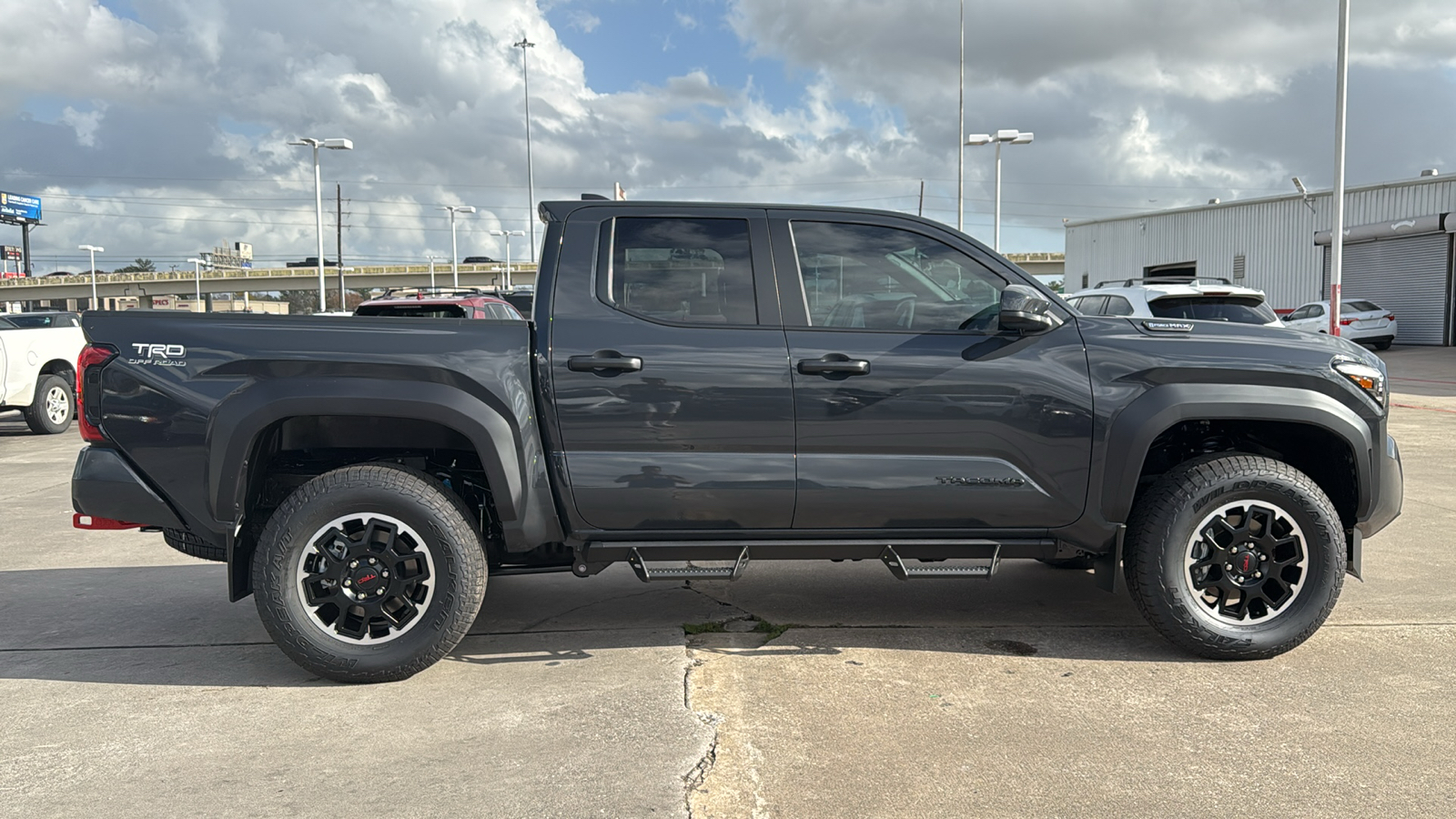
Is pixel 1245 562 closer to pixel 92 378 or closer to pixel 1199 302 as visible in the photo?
pixel 92 378

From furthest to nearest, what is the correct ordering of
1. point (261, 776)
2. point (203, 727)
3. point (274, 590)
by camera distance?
point (274, 590)
point (203, 727)
point (261, 776)

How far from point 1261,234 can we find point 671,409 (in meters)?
35.1

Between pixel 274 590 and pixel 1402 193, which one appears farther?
pixel 1402 193

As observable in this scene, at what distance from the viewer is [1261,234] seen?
34125 mm

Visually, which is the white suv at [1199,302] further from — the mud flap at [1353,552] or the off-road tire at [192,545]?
the off-road tire at [192,545]

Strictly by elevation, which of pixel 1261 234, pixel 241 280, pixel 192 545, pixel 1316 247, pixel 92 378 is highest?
pixel 241 280

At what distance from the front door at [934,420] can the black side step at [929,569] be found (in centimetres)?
13

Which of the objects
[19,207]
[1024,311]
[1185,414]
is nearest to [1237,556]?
[1185,414]

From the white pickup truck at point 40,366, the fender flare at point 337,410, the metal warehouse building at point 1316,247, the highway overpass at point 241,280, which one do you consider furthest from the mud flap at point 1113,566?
the highway overpass at point 241,280

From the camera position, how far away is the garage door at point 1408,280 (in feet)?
92.7

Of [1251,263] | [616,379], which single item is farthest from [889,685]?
[1251,263]

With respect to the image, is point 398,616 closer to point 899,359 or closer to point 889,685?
point 889,685

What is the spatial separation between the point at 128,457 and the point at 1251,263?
36517mm

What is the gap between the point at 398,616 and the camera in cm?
424
